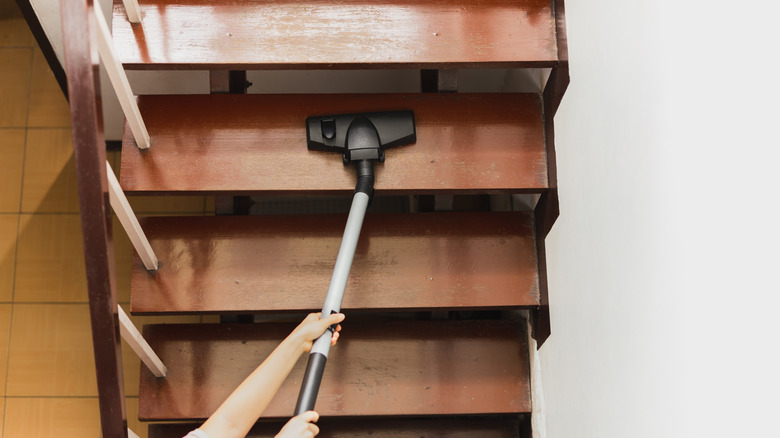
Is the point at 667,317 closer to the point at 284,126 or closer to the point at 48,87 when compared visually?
the point at 284,126

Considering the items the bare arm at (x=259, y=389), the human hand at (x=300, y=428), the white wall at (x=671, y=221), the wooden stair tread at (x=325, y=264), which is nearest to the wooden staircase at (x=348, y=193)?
the wooden stair tread at (x=325, y=264)

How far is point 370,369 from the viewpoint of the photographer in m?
1.72

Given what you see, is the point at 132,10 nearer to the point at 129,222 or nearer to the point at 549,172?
the point at 129,222

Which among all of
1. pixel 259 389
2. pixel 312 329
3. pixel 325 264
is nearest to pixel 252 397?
pixel 259 389

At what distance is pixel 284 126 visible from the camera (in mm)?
1599

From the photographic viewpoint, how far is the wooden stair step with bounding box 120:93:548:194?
1559 mm

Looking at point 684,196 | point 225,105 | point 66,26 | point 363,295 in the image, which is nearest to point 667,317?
point 684,196

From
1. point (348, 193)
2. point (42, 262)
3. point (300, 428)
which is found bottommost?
point (300, 428)

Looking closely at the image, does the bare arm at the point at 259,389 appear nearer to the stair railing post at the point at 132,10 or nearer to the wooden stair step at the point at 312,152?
the wooden stair step at the point at 312,152

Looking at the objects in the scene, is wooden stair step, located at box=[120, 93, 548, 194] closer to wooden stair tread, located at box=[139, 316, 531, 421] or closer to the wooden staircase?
the wooden staircase

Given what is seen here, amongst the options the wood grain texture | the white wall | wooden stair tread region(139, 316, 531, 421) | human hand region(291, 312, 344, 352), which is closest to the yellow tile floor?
wooden stair tread region(139, 316, 531, 421)

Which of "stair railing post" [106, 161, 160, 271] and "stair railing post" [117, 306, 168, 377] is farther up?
"stair railing post" [106, 161, 160, 271]

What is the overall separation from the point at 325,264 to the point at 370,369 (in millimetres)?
293

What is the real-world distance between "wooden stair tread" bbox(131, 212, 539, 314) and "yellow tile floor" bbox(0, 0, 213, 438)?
0.82 meters
